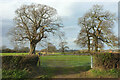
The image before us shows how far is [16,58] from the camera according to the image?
23.2 feet

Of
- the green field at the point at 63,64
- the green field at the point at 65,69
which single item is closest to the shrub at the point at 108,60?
the green field at the point at 65,69

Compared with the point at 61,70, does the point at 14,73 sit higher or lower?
higher

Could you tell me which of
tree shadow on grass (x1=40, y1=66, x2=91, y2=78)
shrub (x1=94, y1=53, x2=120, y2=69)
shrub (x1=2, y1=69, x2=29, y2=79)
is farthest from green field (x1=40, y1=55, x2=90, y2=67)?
shrub (x1=2, y1=69, x2=29, y2=79)

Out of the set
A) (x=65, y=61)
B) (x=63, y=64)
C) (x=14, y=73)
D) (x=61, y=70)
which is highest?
(x=65, y=61)

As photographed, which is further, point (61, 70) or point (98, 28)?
point (98, 28)

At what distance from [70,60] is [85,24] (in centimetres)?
802

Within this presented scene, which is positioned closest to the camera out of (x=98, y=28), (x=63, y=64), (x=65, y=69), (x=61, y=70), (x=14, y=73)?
(x=14, y=73)

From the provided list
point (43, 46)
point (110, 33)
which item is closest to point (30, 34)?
point (43, 46)

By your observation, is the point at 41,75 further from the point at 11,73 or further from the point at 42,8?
the point at 42,8

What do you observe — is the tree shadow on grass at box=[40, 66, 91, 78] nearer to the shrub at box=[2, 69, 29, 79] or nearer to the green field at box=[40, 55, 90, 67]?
the green field at box=[40, 55, 90, 67]

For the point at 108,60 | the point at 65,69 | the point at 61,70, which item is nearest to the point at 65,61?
the point at 65,69

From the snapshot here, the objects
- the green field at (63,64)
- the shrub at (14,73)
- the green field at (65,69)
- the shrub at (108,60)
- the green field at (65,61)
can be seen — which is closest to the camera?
the shrub at (14,73)

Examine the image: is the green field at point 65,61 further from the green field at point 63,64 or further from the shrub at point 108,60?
the shrub at point 108,60

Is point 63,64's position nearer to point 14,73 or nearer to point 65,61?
point 65,61
